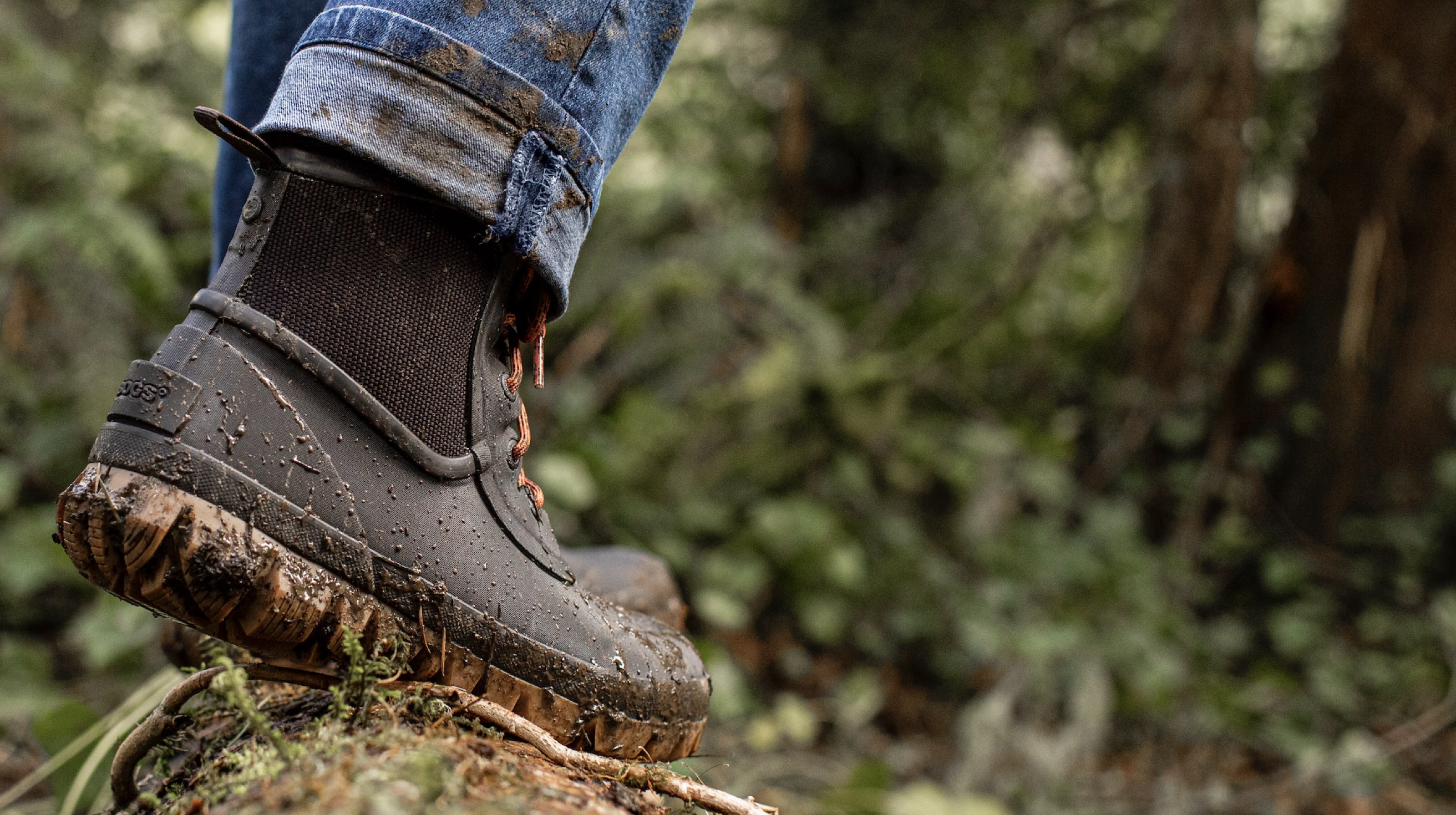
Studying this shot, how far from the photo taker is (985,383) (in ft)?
13.8

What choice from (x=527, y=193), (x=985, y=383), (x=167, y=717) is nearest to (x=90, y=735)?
(x=167, y=717)

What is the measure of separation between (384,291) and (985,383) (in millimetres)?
3542

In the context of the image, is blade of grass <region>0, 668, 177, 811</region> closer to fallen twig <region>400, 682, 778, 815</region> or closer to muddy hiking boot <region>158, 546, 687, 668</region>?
muddy hiking boot <region>158, 546, 687, 668</region>

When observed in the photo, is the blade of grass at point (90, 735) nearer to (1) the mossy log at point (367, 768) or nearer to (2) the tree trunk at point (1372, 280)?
(1) the mossy log at point (367, 768)

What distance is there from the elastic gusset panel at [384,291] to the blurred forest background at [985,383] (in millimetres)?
1277

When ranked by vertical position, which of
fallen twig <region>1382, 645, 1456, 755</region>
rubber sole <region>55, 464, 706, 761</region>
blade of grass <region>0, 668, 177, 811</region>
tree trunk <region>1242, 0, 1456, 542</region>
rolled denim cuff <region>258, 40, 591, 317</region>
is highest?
tree trunk <region>1242, 0, 1456, 542</region>

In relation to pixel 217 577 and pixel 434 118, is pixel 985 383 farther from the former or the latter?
pixel 217 577

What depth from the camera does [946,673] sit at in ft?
11.2

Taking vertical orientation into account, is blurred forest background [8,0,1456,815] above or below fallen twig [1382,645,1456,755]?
above

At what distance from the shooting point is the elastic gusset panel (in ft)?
3.14

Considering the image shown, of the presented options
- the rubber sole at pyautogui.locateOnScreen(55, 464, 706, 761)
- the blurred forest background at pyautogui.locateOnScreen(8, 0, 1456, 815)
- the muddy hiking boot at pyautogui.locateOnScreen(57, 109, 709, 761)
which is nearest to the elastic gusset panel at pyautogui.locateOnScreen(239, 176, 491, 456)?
the muddy hiking boot at pyautogui.locateOnScreen(57, 109, 709, 761)

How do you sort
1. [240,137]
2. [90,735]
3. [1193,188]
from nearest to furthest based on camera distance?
Result: [240,137], [90,735], [1193,188]

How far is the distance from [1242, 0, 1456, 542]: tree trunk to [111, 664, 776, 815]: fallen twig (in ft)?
12.0

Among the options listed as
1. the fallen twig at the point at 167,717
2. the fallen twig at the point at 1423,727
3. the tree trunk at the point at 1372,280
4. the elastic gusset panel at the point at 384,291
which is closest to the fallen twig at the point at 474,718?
the fallen twig at the point at 167,717
